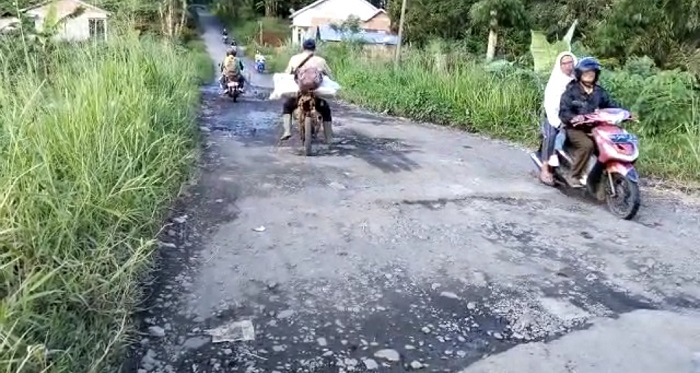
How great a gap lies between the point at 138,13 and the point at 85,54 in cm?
218

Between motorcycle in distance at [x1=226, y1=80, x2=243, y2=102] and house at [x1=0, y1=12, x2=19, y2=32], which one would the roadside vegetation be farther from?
house at [x1=0, y1=12, x2=19, y2=32]

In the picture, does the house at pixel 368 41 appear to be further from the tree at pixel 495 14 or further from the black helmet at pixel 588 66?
the black helmet at pixel 588 66

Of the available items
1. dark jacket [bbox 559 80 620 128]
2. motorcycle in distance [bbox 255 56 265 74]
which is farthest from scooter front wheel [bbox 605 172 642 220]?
motorcycle in distance [bbox 255 56 265 74]

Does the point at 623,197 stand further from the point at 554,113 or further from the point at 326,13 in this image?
the point at 326,13

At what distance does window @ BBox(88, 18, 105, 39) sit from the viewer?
7.40m

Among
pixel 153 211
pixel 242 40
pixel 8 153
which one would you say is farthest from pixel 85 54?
pixel 242 40

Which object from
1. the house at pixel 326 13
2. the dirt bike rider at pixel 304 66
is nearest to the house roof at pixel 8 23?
the dirt bike rider at pixel 304 66

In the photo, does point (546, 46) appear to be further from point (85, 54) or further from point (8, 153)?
point (8, 153)

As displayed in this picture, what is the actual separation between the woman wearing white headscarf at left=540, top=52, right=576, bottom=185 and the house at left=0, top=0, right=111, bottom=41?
16.0 feet

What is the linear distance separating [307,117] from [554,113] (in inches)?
111

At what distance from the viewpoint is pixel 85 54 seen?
6562 mm

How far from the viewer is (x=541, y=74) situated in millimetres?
10422

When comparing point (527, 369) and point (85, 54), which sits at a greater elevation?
point (85, 54)

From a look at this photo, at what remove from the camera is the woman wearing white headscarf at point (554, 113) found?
6.27 metres
